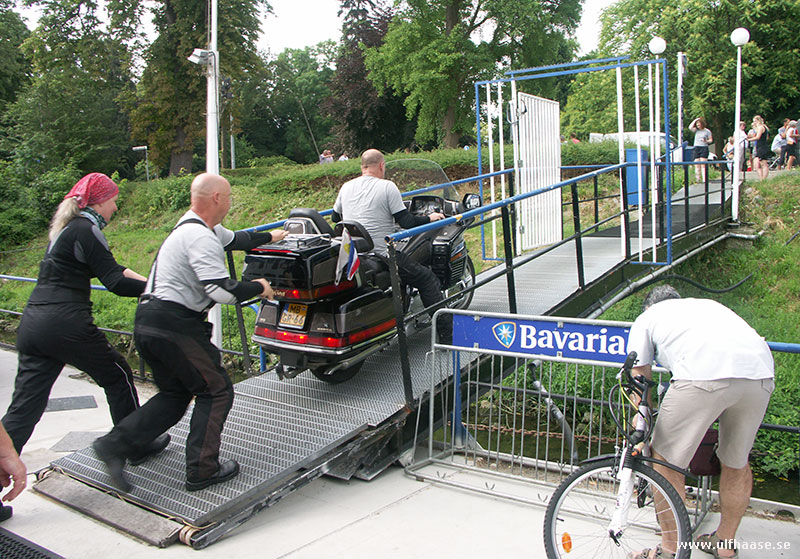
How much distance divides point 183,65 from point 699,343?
25005 mm

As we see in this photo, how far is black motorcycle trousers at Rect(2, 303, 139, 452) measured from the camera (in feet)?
12.5

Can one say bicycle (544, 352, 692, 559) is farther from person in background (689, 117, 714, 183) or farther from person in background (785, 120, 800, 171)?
person in background (785, 120, 800, 171)

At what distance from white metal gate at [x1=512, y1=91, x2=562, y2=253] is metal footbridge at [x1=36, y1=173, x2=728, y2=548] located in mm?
2195

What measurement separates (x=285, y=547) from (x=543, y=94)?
974 inches

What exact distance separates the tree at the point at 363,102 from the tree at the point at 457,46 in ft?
12.8

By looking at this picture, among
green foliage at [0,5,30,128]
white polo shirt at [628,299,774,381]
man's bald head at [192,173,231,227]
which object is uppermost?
green foliage at [0,5,30,128]

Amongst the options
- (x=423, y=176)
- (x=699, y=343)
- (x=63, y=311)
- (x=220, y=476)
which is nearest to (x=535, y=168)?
(x=423, y=176)

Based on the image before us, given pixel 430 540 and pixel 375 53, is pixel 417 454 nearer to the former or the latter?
pixel 430 540

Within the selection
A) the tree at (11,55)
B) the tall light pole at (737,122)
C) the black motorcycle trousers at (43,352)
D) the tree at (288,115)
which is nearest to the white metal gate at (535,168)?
the tall light pole at (737,122)

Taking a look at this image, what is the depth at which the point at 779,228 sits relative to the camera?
12742mm

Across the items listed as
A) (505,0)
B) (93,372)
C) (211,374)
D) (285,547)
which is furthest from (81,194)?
(505,0)

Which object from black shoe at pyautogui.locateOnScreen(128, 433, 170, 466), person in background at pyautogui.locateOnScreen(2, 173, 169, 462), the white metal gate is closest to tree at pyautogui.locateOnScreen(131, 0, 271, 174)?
the white metal gate

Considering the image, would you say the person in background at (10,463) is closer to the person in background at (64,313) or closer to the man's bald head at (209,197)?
the person in background at (64,313)

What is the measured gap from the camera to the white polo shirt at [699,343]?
2988mm
